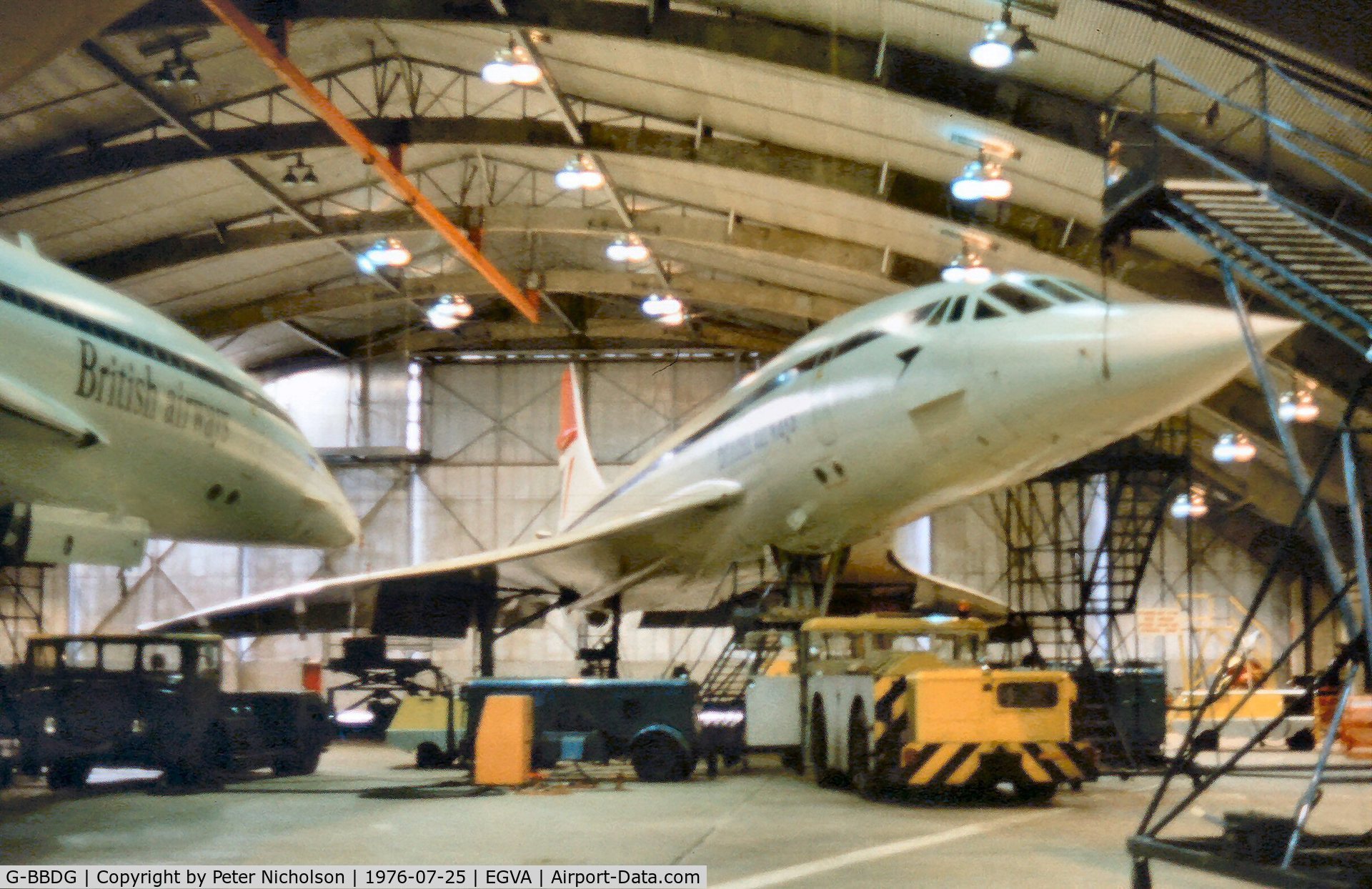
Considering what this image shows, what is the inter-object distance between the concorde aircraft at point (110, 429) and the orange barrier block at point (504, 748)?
387 cm

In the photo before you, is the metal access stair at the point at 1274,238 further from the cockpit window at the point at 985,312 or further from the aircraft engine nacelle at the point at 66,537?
the aircraft engine nacelle at the point at 66,537

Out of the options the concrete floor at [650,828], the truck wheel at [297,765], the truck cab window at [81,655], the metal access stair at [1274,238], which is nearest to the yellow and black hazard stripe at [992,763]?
the concrete floor at [650,828]

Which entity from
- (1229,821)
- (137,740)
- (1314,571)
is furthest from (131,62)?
(1314,571)

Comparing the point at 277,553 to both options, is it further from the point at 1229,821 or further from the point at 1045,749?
the point at 1229,821

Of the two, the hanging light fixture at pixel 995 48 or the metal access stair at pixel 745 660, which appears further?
the metal access stair at pixel 745 660

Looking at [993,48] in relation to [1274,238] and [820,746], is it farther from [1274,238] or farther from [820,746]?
[820,746]

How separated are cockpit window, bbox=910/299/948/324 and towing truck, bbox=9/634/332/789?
26.1ft

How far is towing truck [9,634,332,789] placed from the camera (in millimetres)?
12367

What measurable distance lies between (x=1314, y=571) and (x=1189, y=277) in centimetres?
1619

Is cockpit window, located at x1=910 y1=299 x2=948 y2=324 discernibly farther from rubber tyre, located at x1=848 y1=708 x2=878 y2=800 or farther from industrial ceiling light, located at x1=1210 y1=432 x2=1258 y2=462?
industrial ceiling light, located at x1=1210 y1=432 x2=1258 y2=462

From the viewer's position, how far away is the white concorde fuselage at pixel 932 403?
31.7 ft

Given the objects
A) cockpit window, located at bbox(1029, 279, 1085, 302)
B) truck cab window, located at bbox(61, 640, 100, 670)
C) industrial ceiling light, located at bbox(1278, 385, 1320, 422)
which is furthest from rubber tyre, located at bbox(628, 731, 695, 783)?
industrial ceiling light, located at bbox(1278, 385, 1320, 422)

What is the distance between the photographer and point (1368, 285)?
753cm
